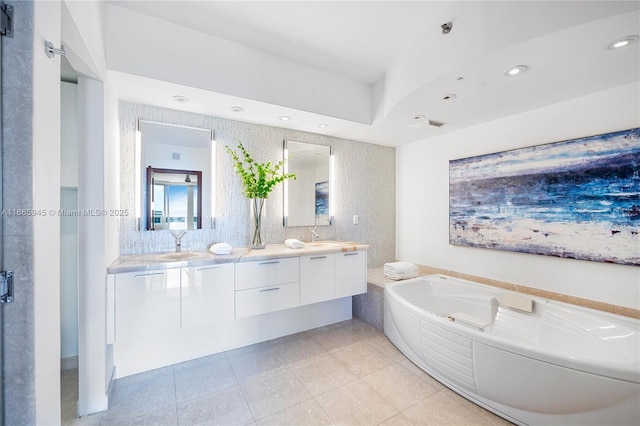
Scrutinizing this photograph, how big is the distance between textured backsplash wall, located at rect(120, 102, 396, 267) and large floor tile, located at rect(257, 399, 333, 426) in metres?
1.56

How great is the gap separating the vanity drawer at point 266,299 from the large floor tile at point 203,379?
1.57 ft

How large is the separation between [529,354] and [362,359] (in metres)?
1.31

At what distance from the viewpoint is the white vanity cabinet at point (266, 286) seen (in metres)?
2.27

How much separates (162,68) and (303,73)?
1.17 m

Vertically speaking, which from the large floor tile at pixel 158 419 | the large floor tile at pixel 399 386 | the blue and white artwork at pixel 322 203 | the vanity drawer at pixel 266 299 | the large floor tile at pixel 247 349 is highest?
the blue and white artwork at pixel 322 203

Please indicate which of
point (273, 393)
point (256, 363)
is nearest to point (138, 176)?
point (256, 363)

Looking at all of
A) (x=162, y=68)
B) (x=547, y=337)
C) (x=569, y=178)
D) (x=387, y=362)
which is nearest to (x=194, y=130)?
(x=162, y=68)

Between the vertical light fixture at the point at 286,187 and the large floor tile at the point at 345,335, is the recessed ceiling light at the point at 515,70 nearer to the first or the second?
the vertical light fixture at the point at 286,187

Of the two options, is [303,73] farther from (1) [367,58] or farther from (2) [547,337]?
(2) [547,337]

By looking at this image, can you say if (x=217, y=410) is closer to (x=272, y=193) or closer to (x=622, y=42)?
(x=272, y=193)

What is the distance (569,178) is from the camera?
2.25 meters

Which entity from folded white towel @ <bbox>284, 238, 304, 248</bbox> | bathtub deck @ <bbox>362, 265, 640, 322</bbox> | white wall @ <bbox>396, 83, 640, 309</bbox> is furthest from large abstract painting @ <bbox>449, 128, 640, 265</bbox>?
folded white towel @ <bbox>284, 238, 304, 248</bbox>

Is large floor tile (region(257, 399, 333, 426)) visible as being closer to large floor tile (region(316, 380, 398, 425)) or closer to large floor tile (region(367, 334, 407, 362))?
large floor tile (region(316, 380, 398, 425))

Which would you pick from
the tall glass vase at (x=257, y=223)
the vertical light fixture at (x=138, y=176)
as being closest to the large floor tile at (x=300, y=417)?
the tall glass vase at (x=257, y=223)
